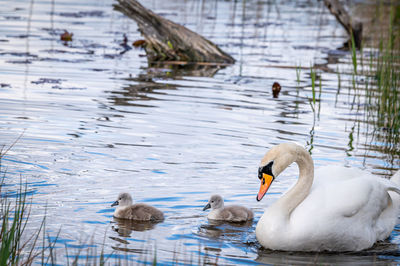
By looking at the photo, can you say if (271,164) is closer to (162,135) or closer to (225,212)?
(225,212)

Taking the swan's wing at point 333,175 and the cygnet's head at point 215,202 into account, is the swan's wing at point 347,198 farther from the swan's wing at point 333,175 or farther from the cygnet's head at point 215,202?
the cygnet's head at point 215,202

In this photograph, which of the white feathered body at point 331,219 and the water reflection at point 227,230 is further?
the water reflection at point 227,230

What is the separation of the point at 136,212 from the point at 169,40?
942cm

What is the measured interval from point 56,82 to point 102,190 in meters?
5.71

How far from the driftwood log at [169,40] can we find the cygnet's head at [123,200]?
8.78m

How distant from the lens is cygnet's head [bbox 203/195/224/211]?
6977mm

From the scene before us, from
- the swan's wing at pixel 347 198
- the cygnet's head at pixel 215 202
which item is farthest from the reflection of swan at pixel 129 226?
the swan's wing at pixel 347 198

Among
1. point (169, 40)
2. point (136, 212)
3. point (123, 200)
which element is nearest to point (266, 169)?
point (136, 212)

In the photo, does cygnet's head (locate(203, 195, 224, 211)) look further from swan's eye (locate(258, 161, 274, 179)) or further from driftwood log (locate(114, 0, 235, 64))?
driftwood log (locate(114, 0, 235, 64))

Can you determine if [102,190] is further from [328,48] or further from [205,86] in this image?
[328,48]

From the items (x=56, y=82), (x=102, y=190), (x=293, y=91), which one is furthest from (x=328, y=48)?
(x=102, y=190)

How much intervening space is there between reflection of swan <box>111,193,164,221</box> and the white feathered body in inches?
38.8

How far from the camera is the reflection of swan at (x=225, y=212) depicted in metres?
6.94

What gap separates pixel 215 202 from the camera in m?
6.99
